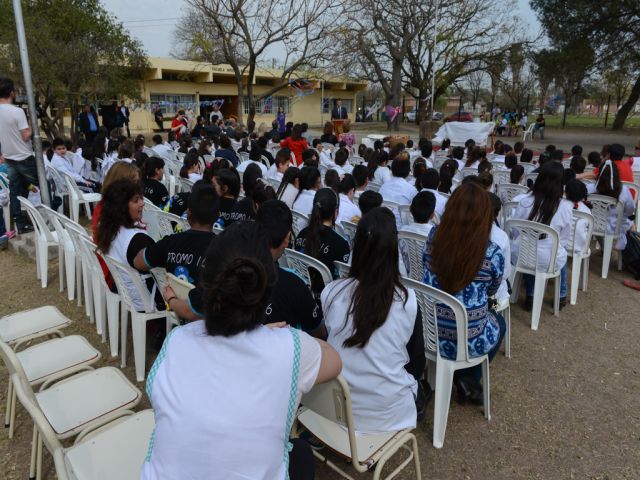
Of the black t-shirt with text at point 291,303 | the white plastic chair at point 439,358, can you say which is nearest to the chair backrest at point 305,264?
the white plastic chair at point 439,358

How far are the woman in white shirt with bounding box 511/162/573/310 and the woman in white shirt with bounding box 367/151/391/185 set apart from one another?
7.99 ft

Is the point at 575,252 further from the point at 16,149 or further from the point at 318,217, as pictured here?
the point at 16,149

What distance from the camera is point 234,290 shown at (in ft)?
4.02

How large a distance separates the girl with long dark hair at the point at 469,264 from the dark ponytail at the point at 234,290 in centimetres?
138

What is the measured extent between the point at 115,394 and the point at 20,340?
928mm

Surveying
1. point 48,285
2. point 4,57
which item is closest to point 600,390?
point 48,285

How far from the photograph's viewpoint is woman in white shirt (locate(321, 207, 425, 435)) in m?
1.86

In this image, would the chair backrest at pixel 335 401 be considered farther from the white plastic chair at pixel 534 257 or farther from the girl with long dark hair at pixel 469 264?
the white plastic chair at pixel 534 257

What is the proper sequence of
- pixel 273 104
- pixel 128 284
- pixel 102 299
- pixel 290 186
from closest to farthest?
pixel 128 284 < pixel 102 299 < pixel 290 186 < pixel 273 104

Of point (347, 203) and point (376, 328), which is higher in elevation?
point (347, 203)

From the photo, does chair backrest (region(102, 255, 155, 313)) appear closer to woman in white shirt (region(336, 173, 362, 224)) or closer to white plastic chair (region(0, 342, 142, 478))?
white plastic chair (region(0, 342, 142, 478))

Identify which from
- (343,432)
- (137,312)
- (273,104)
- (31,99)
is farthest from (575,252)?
(273,104)

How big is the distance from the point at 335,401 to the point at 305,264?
1305 millimetres

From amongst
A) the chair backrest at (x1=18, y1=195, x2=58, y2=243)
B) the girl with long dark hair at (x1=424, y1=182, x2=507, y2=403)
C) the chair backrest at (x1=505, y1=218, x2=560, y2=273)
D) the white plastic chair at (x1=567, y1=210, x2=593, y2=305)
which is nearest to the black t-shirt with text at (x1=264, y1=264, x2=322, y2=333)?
the girl with long dark hair at (x1=424, y1=182, x2=507, y2=403)
